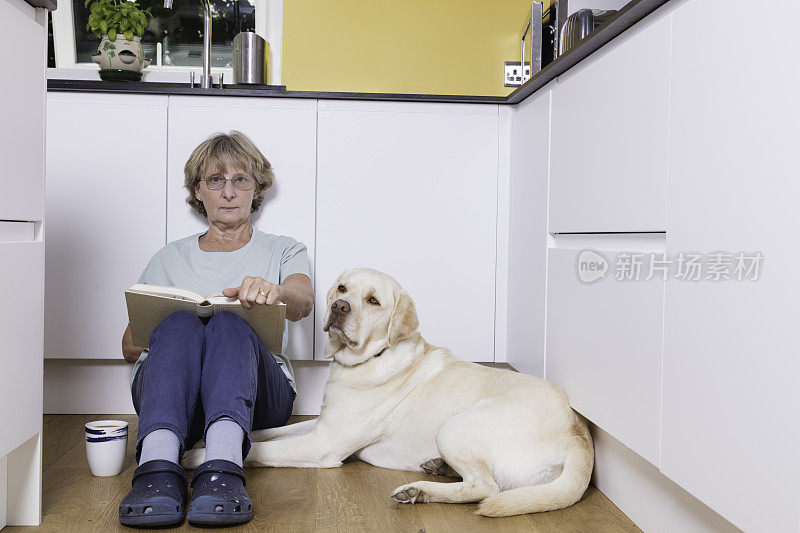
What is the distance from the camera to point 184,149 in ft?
8.72

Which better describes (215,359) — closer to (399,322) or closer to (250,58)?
(399,322)


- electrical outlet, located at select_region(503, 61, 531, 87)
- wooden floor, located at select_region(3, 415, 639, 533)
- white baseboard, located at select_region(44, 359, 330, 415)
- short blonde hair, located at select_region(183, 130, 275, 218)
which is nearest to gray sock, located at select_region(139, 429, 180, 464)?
wooden floor, located at select_region(3, 415, 639, 533)

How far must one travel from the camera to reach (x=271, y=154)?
2693mm

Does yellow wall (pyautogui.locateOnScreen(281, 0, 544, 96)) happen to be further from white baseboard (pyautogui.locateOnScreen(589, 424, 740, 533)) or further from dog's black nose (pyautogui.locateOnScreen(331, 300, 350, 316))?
white baseboard (pyautogui.locateOnScreen(589, 424, 740, 533))

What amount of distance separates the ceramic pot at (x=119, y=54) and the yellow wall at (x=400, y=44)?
1.19m

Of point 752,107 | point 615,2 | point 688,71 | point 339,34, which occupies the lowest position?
point 752,107

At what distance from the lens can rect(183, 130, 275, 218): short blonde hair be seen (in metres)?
2.42

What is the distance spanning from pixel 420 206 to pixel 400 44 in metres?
1.91

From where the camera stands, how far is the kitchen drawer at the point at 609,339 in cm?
152

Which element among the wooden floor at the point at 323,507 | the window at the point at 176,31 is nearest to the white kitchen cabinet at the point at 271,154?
the wooden floor at the point at 323,507

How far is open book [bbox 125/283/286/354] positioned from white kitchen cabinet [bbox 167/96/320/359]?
0.73 metres

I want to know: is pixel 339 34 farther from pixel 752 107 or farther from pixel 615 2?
pixel 752 107

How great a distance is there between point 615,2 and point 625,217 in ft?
4.23

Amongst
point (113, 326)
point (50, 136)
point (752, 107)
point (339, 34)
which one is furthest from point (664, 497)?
point (339, 34)
